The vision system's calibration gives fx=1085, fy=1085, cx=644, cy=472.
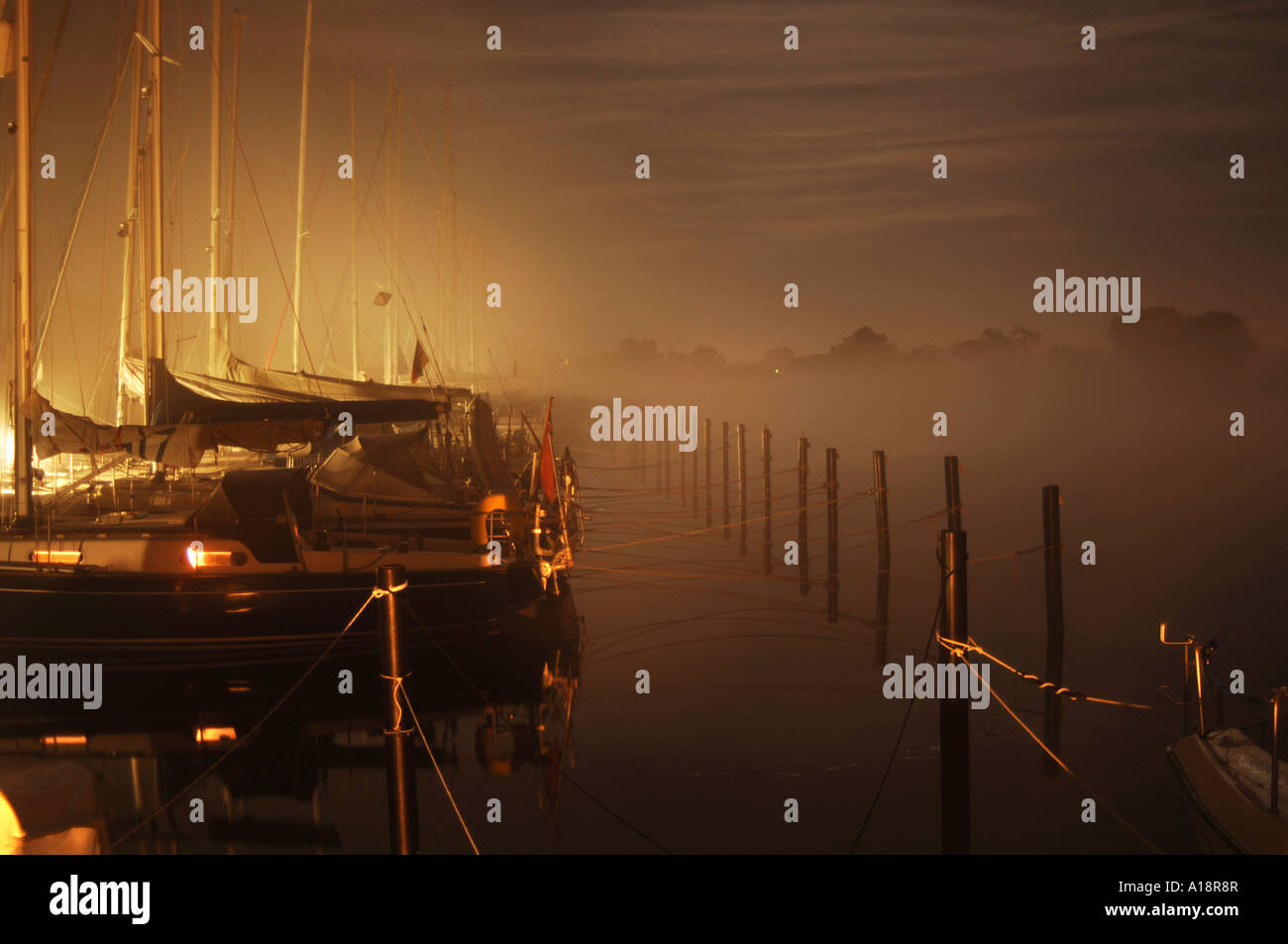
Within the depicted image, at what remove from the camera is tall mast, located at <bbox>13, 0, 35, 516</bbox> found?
12016 millimetres

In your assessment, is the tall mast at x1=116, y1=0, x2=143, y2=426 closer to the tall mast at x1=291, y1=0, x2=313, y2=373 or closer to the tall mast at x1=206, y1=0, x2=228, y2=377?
the tall mast at x1=206, y1=0, x2=228, y2=377

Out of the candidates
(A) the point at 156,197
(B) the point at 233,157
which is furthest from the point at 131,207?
(A) the point at 156,197

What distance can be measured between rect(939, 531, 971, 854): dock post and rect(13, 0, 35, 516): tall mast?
1020 cm

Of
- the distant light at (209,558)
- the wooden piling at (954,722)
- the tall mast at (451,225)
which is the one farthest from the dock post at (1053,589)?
the tall mast at (451,225)

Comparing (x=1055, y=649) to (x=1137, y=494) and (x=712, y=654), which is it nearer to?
Answer: (x=712, y=654)

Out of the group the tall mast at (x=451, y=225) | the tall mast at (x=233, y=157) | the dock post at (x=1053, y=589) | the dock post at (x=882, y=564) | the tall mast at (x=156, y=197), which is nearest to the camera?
the dock post at (x=1053, y=589)

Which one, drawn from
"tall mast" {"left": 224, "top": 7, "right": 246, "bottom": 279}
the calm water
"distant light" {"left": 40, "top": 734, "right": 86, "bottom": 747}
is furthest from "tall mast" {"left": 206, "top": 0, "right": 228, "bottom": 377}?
"distant light" {"left": 40, "top": 734, "right": 86, "bottom": 747}

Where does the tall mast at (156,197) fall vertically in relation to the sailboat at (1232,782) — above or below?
above

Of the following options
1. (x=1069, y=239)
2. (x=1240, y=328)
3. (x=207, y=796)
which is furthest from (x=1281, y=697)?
(x=1240, y=328)

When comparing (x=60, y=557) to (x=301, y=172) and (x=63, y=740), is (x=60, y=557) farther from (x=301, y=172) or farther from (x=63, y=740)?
(x=301, y=172)

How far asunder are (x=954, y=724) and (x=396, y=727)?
319cm

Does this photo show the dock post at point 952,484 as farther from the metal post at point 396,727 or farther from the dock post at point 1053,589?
the metal post at point 396,727

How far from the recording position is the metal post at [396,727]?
552 cm
